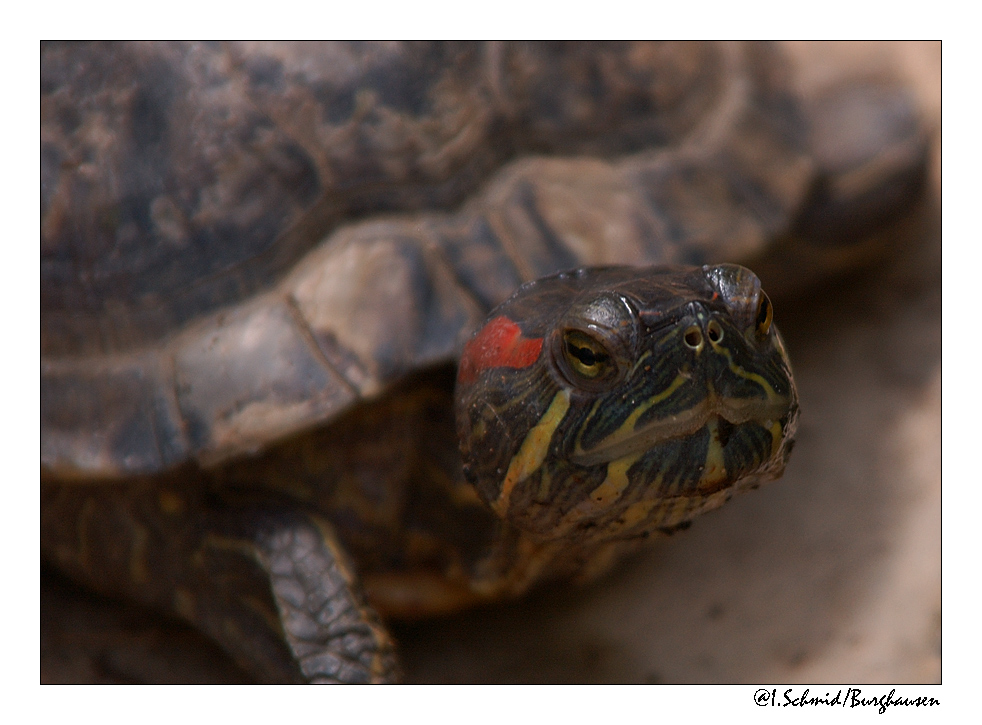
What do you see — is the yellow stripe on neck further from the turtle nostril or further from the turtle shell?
the turtle shell

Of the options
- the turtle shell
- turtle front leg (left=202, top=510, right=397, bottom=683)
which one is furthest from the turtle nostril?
turtle front leg (left=202, top=510, right=397, bottom=683)

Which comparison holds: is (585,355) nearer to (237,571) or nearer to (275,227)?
(275,227)

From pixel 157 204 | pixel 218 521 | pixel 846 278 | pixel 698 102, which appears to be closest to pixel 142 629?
pixel 218 521

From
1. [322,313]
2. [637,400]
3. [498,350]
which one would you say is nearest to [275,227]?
[322,313]

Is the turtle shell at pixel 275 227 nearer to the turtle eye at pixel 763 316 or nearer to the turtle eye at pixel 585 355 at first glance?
the turtle eye at pixel 585 355

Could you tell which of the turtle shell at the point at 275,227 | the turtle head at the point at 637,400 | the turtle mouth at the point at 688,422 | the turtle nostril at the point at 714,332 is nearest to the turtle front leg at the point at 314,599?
the turtle shell at the point at 275,227

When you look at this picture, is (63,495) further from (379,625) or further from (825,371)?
(825,371)
